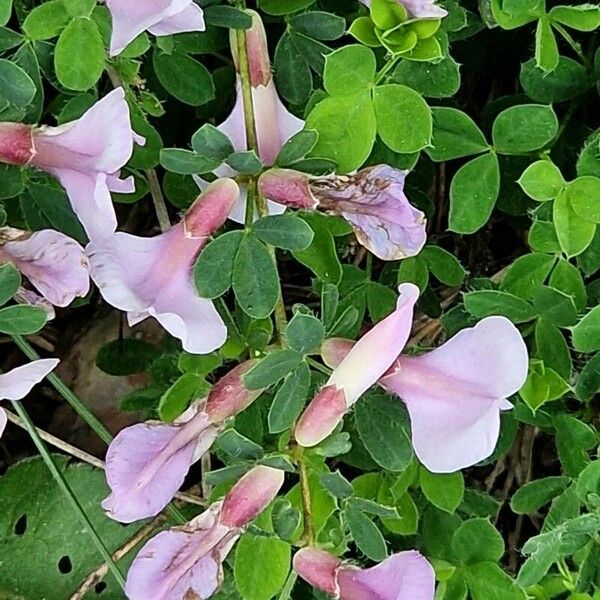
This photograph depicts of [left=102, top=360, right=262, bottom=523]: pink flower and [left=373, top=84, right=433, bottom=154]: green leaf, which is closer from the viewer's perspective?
[left=102, top=360, right=262, bottom=523]: pink flower

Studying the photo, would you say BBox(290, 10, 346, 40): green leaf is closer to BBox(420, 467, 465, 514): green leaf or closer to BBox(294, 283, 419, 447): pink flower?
BBox(294, 283, 419, 447): pink flower

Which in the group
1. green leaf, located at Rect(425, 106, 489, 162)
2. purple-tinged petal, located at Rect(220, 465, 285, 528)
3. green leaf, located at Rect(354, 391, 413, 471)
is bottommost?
green leaf, located at Rect(354, 391, 413, 471)

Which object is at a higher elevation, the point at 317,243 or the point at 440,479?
the point at 317,243

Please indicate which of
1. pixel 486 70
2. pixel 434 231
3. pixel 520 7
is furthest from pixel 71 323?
pixel 520 7

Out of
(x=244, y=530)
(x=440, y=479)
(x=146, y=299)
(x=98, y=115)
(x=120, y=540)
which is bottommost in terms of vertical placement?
(x=120, y=540)

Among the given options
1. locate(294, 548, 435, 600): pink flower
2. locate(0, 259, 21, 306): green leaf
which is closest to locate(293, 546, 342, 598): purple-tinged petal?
locate(294, 548, 435, 600): pink flower

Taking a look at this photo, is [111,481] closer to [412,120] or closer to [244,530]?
[244,530]

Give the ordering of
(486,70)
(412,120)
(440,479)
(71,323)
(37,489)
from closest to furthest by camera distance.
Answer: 1. (412,120)
2. (440,479)
3. (486,70)
4. (37,489)
5. (71,323)

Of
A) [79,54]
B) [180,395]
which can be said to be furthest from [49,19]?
[180,395]

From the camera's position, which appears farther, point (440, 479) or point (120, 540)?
point (120, 540)
